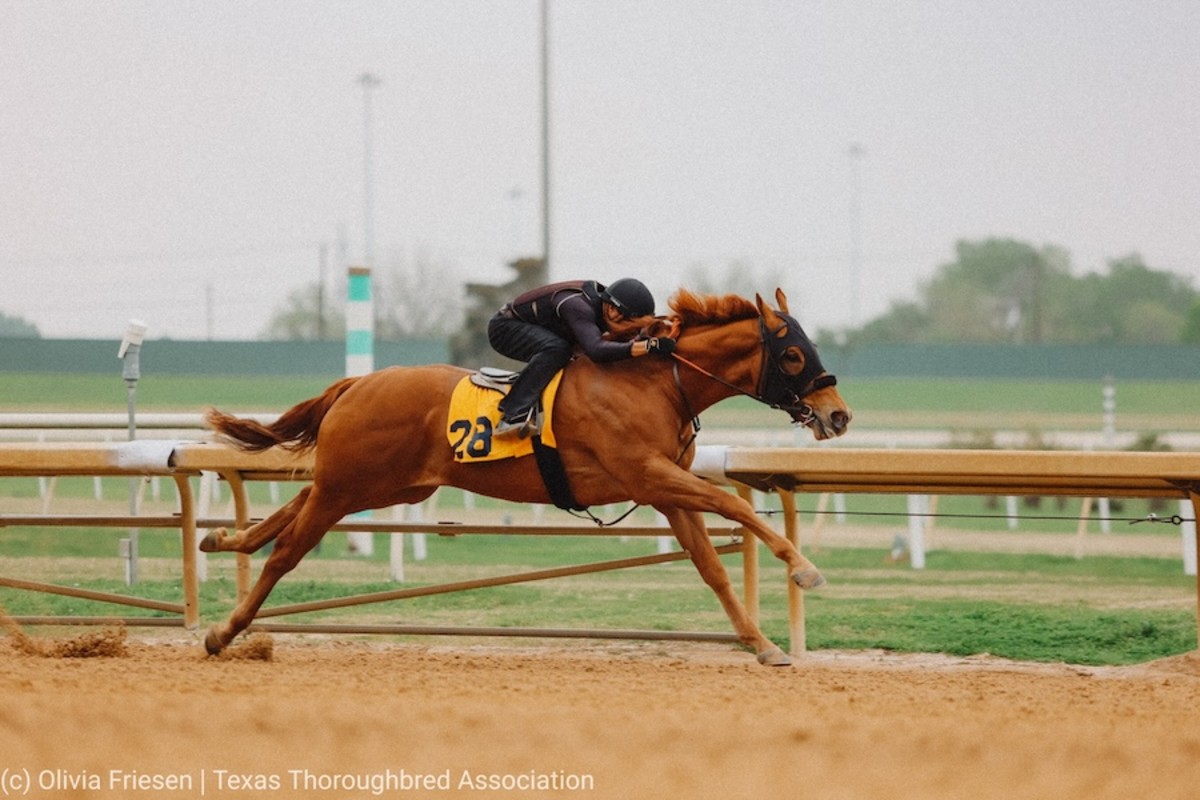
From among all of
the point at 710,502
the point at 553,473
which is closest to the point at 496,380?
the point at 553,473

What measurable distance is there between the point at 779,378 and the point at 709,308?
21.4 inches

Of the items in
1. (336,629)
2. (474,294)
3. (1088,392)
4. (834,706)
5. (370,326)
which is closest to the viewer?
(834,706)

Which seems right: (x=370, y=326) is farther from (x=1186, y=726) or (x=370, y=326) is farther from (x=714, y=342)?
(x=1186, y=726)

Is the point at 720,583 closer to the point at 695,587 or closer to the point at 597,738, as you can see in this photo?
the point at 597,738

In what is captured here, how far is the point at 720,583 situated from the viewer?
6477 millimetres

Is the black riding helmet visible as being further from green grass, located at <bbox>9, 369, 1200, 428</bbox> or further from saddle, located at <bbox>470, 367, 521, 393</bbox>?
green grass, located at <bbox>9, 369, 1200, 428</bbox>

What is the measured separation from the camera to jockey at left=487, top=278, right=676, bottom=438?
6.56 m

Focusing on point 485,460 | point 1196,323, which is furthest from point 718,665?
point 1196,323

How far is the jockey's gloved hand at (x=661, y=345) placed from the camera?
6.60m

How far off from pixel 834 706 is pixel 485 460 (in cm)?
229

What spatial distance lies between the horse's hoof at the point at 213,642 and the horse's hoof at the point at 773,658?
2572 mm

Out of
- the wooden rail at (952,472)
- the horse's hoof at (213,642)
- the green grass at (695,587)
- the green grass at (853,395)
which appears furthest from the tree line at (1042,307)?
the horse's hoof at (213,642)

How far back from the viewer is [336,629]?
7621 millimetres

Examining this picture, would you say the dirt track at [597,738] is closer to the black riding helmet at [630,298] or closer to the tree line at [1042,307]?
the black riding helmet at [630,298]
